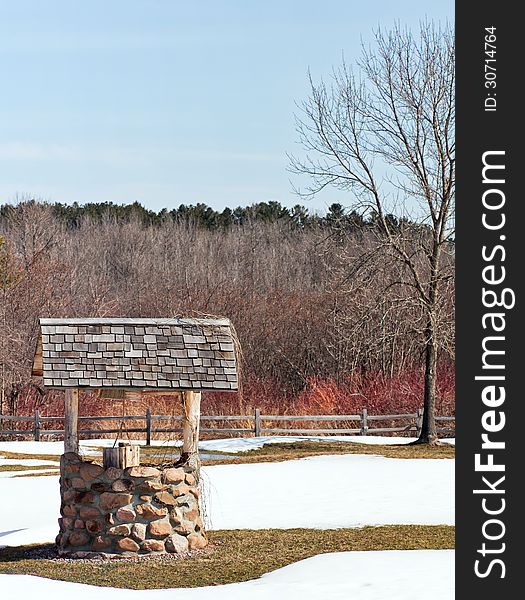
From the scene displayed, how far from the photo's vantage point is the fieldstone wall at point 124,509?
13.4 m

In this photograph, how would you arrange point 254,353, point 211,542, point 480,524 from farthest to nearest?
point 254,353 < point 211,542 < point 480,524

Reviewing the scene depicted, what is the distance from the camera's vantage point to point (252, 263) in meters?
69.4

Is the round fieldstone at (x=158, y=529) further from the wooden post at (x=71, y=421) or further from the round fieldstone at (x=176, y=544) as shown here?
the wooden post at (x=71, y=421)

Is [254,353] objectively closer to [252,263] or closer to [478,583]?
[252,263]

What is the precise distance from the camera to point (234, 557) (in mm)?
13492

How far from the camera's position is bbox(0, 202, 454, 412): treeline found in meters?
31.5

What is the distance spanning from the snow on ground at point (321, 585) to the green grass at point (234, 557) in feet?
1.26

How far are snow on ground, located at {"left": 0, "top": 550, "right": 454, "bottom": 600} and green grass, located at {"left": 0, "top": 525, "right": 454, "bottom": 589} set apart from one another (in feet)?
1.26

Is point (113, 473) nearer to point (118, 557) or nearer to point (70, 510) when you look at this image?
point (70, 510)

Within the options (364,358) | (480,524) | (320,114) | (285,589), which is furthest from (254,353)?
(480,524)

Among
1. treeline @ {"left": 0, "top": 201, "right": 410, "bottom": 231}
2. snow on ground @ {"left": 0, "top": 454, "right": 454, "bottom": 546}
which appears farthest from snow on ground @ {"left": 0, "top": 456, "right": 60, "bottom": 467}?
treeline @ {"left": 0, "top": 201, "right": 410, "bottom": 231}

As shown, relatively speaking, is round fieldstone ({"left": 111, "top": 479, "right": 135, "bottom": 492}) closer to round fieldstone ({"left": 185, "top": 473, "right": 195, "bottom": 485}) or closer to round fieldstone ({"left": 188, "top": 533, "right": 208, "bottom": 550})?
round fieldstone ({"left": 185, "top": 473, "right": 195, "bottom": 485})

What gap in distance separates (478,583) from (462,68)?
4.06 metres

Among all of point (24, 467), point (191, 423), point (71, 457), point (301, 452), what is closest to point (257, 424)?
point (301, 452)
